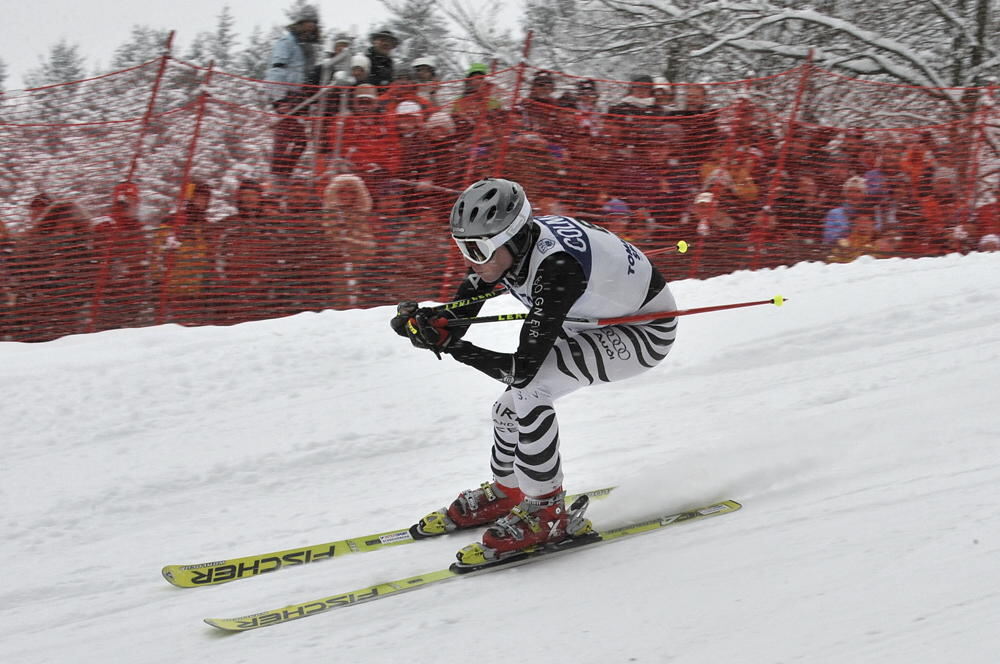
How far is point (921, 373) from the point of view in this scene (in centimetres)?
554

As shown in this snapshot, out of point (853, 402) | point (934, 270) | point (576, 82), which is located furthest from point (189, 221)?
point (934, 270)

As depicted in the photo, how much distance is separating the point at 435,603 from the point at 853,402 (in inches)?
121

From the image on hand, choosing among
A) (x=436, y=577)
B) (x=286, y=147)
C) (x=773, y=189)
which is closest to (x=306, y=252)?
(x=286, y=147)

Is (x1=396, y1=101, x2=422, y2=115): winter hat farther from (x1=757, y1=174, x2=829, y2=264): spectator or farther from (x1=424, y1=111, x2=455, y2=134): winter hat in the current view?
(x1=757, y1=174, x2=829, y2=264): spectator

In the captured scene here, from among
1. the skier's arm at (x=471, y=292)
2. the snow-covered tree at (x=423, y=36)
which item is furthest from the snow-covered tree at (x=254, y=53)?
the skier's arm at (x=471, y=292)

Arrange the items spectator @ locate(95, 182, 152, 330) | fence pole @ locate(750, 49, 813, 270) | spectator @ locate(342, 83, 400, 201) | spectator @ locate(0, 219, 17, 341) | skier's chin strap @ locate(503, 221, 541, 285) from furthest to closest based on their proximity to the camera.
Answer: fence pole @ locate(750, 49, 813, 270) → spectator @ locate(342, 83, 400, 201) → spectator @ locate(95, 182, 152, 330) → spectator @ locate(0, 219, 17, 341) → skier's chin strap @ locate(503, 221, 541, 285)

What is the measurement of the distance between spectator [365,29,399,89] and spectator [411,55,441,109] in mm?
294

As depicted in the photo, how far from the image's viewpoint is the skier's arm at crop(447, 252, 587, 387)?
3.43m

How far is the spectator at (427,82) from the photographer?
748 cm

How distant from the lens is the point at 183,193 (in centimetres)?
672

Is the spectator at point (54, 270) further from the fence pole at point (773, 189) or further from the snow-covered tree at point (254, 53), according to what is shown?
the snow-covered tree at point (254, 53)

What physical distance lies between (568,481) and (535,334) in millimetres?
1578

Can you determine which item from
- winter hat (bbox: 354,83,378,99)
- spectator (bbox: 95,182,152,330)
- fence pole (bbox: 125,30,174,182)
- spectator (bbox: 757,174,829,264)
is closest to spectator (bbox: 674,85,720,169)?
spectator (bbox: 757,174,829,264)

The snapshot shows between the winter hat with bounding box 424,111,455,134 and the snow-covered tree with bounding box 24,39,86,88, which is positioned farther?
the snow-covered tree with bounding box 24,39,86,88
